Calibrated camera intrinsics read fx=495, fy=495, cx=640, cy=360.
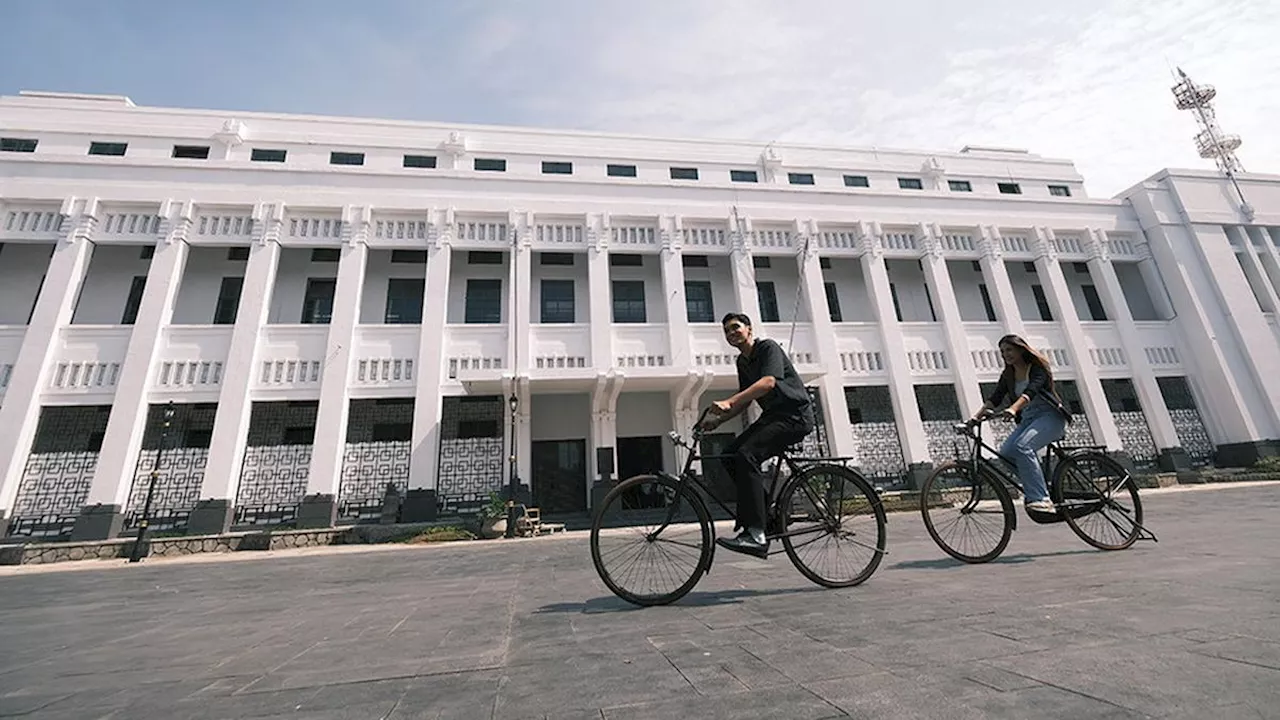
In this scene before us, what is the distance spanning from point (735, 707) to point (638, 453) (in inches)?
639

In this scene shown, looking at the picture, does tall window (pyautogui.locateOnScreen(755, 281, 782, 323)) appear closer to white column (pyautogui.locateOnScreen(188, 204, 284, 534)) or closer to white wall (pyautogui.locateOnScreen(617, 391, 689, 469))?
white wall (pyautogui.locateOnScreen(617, 391, 689, 469))

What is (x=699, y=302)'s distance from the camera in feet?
60.7

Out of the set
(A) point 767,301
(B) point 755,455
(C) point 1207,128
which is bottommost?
(B) point 755,455

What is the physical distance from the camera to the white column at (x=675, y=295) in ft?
54.1

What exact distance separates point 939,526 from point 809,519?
2032mm

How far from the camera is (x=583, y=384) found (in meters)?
15.7

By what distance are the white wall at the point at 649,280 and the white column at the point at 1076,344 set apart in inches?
582

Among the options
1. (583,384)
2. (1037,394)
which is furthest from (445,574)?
(583,384)

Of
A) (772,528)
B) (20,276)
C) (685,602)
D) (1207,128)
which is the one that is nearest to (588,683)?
(685,602)

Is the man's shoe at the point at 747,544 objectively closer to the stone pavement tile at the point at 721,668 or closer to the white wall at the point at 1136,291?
the stone pavement tile at the point at 721,668

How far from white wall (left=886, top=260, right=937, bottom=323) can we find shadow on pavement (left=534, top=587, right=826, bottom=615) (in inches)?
724

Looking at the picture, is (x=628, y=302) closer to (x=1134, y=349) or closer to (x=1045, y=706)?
(x=1045, y=706)

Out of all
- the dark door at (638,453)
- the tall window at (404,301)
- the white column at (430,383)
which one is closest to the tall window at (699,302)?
the dark door at (638,453)

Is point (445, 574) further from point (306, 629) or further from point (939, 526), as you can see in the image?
point (939, 526)
